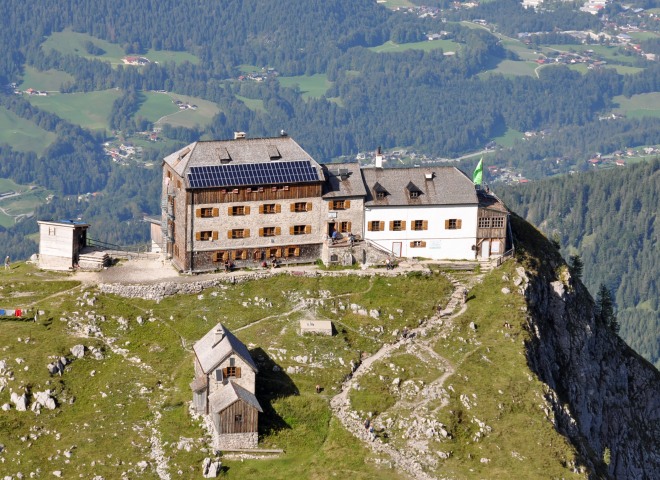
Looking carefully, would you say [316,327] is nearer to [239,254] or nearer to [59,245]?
[239,254]

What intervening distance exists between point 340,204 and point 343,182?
2.52 metres

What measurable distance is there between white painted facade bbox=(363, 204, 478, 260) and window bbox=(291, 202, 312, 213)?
6.06m

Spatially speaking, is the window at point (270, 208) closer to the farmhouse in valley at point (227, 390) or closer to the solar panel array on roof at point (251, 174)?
the solar panel array on roof at point (251, 174)

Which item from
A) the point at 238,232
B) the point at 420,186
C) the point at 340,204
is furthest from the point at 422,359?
the point at 420,186

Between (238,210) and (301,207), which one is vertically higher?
(238,210)

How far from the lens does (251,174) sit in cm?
13550

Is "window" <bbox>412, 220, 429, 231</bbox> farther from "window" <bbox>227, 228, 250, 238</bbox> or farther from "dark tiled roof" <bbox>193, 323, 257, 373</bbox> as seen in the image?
"dark tiled roof" <bbox>193, 323, 257, 373</bbox>

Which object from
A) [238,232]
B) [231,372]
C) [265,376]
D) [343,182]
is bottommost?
Result: [265,376]

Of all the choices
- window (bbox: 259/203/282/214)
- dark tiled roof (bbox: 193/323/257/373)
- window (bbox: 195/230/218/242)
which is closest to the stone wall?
dark tiled roof (bbox: 193/323/257/373)

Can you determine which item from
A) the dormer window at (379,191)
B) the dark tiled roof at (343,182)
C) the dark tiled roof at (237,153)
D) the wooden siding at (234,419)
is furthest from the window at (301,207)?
the wooden siding at (234,419)

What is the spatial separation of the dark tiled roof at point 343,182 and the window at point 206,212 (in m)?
11.5

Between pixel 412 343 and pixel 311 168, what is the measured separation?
76.1 ft

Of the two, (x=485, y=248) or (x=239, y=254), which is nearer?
(x=239, y=254)

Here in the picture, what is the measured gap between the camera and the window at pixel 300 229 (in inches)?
5458
